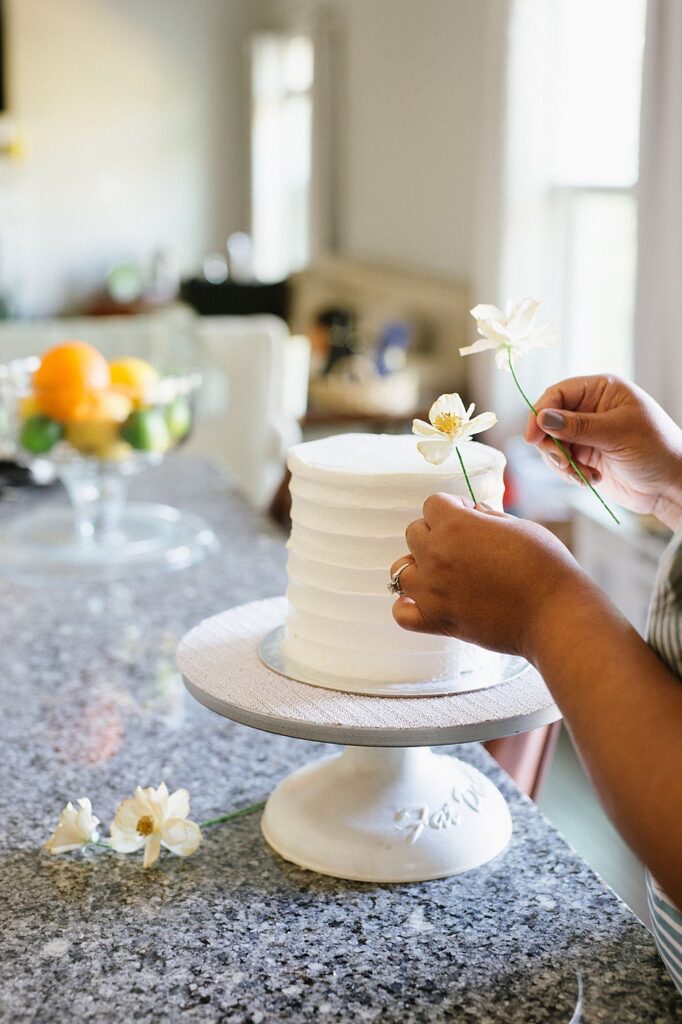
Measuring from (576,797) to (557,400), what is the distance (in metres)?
1.80

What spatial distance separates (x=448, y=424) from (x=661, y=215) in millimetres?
2317

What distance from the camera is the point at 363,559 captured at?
78 cm

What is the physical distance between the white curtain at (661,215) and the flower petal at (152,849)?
222 cm

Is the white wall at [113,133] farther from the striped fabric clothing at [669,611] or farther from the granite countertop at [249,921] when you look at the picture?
the striped fabric clothing at [669,611]

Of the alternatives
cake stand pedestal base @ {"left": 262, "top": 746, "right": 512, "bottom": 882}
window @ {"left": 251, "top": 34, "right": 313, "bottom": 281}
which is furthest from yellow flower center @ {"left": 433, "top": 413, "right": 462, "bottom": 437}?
window @ {"left": 251, "top": 34, "right": 313, "bottom": 281}

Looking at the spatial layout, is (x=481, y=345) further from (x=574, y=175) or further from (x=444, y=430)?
(x=574, y=175)

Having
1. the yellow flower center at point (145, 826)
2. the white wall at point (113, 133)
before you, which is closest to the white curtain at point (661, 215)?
the yellow flower center at point (145, 826)

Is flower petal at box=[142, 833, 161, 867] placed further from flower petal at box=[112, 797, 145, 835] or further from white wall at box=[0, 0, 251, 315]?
white wall at box=[0, 0, 251, 315]

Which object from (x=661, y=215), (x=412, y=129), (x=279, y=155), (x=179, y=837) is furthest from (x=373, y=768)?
(x=279, y=155)

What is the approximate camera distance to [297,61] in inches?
277

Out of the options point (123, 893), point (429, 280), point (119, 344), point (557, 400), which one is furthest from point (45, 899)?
point (429, 280)

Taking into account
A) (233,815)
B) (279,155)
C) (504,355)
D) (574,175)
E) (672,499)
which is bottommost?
(233,815)

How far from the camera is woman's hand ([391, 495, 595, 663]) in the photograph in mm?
614

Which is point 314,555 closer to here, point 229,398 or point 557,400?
point 557,400
